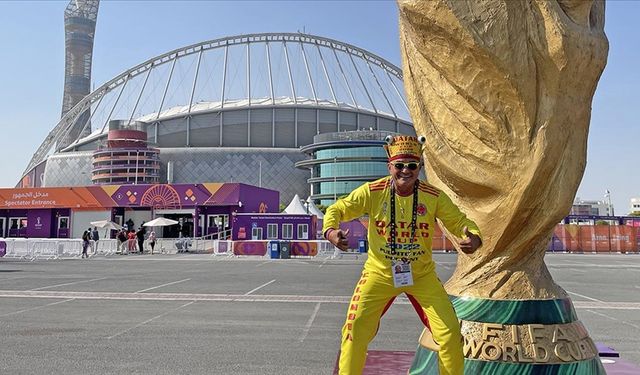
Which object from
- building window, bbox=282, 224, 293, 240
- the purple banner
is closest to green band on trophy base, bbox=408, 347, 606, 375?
the purple banner

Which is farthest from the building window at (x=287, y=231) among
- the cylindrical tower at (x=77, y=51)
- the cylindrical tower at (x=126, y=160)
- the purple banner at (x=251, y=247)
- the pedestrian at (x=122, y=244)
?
the cylindrical tower at (x=77, y=51)

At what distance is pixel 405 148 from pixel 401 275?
0.80 meters

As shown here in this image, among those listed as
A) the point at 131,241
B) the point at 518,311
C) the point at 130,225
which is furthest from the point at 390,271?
the point at 130,225

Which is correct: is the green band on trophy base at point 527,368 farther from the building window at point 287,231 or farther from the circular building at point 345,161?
the circular building at point 345,161

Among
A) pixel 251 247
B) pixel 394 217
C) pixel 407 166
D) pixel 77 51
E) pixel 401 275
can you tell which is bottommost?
pixel 251 247

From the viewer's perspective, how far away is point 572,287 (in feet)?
43.1

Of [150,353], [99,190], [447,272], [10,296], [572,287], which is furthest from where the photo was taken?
[99,190]

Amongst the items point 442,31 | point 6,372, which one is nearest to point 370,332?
point 442,31

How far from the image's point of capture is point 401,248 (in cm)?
317

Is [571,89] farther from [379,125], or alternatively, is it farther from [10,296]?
[379,125]

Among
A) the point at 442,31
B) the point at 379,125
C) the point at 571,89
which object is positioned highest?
the point at 379,125

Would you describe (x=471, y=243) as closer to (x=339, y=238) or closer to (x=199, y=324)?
(x=339, y=238)

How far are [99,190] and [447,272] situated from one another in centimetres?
3394

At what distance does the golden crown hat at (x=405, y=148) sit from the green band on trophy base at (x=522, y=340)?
4.19 ft
